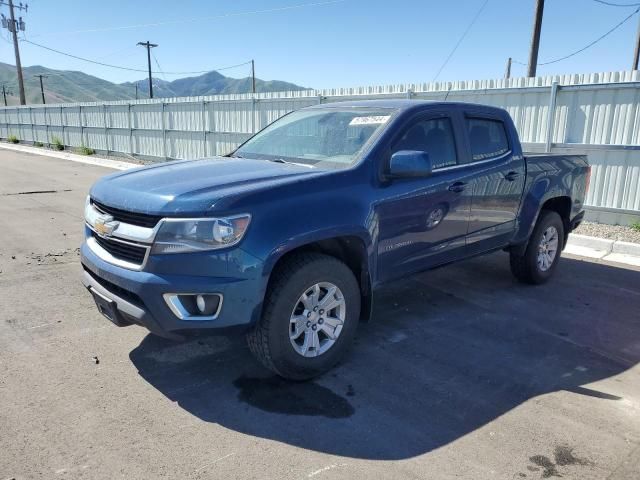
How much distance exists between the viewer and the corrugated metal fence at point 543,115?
890cm

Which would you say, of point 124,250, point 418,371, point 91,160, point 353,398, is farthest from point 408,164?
point 91,160

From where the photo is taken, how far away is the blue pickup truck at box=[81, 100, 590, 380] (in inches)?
118

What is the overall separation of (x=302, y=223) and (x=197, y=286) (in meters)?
0.76

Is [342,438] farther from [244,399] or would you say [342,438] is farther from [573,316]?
[573,316]

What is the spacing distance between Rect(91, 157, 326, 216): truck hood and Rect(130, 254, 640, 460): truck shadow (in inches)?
49.2

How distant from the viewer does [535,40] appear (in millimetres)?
14859

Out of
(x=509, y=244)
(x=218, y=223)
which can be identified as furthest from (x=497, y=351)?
(x=218, y=223)

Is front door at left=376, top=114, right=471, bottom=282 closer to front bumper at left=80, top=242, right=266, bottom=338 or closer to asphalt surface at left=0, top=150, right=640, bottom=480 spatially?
asphalt surface at left=0, top=150, right=640, bottom=480

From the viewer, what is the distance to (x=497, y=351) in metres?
4.11

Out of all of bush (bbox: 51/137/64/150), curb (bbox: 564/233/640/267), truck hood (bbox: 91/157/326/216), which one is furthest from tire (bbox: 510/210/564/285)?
bush (bbox: 51/137/64/150)

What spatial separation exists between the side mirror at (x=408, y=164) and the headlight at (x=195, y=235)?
1.31 m

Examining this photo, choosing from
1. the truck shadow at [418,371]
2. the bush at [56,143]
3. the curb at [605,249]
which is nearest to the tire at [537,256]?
the truck shadow at [418,371]

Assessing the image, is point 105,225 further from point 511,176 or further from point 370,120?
point 511,176

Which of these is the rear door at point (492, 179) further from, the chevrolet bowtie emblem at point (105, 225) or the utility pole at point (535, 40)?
the utility pole at point (535, 40)
